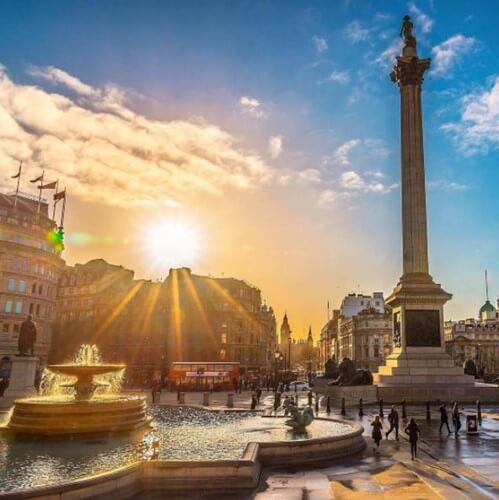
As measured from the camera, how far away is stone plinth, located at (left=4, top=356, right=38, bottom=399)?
99.7 feet

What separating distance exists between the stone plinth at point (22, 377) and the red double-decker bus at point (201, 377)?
67.4ft

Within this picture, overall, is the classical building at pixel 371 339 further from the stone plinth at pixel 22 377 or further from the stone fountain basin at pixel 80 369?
the stone fountain basin at pixel 80 369

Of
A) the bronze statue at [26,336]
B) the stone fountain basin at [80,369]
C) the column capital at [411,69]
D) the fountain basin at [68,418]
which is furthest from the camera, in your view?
the column capital at [411,69]

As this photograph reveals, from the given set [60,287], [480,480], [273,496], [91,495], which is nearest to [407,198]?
[480,480]

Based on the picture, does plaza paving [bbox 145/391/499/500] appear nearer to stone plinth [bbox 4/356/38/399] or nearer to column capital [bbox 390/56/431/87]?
stone plinth [bbox 4/356/38/399]

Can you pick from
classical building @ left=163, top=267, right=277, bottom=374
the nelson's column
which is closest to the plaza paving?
the nelson's column

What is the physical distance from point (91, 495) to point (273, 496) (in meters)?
3.94

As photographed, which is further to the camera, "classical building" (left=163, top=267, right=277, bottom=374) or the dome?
the dome

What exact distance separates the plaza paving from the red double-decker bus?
112 feet

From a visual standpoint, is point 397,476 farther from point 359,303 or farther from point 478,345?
point 359,303

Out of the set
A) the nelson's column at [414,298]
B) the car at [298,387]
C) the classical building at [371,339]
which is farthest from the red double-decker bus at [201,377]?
the classical building at [371,339]

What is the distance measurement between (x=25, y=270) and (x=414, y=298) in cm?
5660

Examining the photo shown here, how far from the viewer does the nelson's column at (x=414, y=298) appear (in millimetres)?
35594

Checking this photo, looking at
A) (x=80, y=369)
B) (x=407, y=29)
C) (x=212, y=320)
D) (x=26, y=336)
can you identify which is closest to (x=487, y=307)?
(x=212, y=320)
